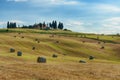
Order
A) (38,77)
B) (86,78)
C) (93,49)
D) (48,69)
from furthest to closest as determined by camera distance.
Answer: (93,49) → (48,69) → (86,78) → (38,77)

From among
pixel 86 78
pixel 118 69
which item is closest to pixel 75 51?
pixel 118 69

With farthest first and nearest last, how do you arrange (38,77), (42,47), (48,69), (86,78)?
(42,47), (48,69), (86,78), (38,77)

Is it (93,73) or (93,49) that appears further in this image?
(93,49)

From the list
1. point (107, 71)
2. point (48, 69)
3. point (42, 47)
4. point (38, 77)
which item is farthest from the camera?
point (42, 47)

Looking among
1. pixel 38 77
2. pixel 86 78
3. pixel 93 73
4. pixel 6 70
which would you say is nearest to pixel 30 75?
pixel 38 77

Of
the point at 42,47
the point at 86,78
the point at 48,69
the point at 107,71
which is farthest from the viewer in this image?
the point at 42,47

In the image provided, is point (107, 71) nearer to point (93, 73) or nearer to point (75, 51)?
point (93, 73)

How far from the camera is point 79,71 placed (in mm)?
31422

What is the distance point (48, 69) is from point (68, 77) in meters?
3.56

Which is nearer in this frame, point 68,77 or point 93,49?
point 68,77

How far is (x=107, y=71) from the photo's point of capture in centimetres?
3331

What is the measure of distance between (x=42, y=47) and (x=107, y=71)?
56.1 metres

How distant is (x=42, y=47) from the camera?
290 feet

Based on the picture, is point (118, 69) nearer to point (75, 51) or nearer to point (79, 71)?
point (79, 71)
